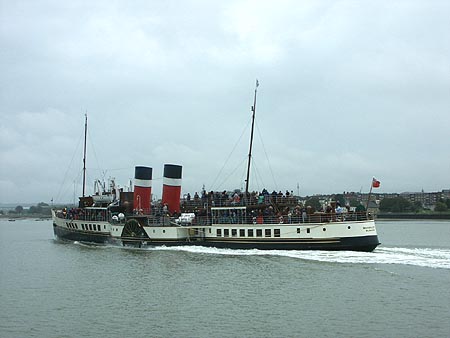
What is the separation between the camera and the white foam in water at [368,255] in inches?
1255

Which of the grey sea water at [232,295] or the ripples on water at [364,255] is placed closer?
the grey sea water at [232,295]

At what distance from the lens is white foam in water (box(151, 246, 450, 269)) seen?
31.9m

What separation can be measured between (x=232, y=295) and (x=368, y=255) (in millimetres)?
13580

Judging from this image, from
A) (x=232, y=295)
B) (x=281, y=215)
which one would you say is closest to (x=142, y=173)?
(x=281, y=215)

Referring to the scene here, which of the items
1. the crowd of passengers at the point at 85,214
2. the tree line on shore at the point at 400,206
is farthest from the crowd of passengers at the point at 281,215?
the tree line on shore at the point at 400,206

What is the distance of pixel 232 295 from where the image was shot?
23.8 m

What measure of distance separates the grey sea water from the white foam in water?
2.7 inches

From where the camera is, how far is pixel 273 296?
23.5 m

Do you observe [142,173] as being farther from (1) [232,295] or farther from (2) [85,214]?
(1) [232,295]

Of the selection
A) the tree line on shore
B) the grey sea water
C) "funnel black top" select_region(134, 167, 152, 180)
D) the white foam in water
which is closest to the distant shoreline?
the tree line on shore

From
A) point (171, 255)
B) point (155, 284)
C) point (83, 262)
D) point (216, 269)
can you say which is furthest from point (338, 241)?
point (83, 262)

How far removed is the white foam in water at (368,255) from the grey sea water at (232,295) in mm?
69

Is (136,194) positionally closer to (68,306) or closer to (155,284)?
(155,284)

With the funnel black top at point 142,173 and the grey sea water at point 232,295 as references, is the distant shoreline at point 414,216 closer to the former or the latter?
the grey sea water at point 232,295
